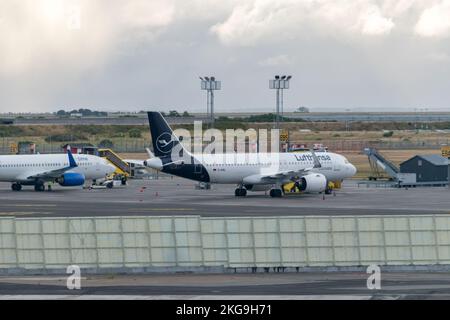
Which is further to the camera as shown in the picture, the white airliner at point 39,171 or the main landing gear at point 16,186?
the main landing gear at point 16,186

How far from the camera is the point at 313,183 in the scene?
273ft

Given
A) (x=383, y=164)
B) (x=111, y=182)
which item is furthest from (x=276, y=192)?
(x=111, y=182)

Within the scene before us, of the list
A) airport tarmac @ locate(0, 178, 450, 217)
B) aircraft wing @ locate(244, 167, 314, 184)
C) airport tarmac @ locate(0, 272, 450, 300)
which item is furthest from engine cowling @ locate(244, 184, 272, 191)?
airport tarmac @ locate(0, 272, 450, 300)

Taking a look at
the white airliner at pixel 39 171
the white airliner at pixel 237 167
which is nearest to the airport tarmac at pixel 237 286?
the white airliner at pixel 237 167

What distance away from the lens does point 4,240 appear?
4122cm

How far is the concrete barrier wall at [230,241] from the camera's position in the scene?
40.6m

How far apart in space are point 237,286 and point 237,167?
46577 millimetres

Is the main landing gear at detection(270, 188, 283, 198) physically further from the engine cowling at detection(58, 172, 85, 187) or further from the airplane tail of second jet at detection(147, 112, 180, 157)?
the engine cowling at detection(58, 172, 85, 187)

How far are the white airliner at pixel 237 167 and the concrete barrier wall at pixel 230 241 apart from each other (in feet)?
134

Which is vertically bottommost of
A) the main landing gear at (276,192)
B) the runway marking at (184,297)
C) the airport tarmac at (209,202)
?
the runway marking at (184,297)

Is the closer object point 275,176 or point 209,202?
point 209,202

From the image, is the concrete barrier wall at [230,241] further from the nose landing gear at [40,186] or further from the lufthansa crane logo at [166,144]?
the nose landing gear at [40,186]

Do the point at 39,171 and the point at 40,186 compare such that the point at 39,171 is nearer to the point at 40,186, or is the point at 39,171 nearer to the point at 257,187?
the point at 40,186
